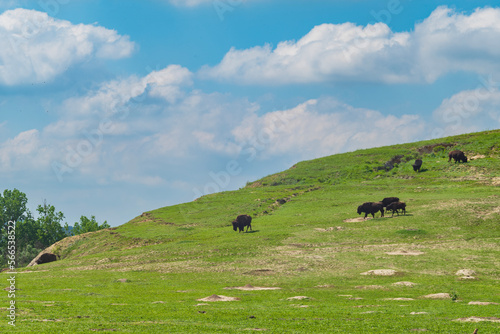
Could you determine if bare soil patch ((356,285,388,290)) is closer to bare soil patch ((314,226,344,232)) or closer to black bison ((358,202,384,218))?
bare soil patch ((314,226,344,232))

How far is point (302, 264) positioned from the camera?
50.2 meters

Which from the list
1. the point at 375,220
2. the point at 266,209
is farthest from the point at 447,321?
the point at 266,209

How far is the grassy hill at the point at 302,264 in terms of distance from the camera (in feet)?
85.9

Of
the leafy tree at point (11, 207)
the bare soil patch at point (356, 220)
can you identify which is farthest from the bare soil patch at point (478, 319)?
the leafy tree at point (11, 207)

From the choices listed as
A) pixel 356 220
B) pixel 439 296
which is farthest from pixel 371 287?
pixel 356 220

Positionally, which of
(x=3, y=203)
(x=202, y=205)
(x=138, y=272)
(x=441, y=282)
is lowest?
(x=441, y=282)

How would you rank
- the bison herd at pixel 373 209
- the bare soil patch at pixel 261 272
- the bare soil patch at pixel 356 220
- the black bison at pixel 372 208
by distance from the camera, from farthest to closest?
the black bison at pixel 372 208 < the bison herd at pixel 373 209 < the bare soil patch at pixel 356 220 < the bare soil patch at pixel 261 272

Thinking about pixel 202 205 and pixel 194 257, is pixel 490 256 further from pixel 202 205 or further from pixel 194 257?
pixel 202 205

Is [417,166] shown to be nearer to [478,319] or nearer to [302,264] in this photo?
[302,264]

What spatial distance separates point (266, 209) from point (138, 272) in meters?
42.0

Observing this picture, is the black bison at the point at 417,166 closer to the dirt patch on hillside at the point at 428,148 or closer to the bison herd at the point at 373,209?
the dirt patch on hillside at the point at 428,148

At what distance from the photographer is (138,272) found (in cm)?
5478

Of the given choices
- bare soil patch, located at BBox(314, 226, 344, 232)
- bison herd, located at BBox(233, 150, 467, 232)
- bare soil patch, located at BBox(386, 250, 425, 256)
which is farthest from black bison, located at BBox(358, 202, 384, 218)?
bare soil patch, located at BBox(386, 250, 425, 256)

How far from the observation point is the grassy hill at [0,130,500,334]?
1031 inches
